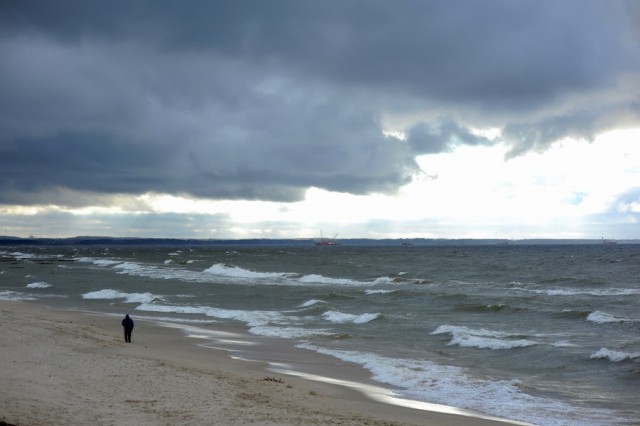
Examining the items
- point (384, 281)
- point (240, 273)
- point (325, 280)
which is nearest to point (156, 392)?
point (384, 281)

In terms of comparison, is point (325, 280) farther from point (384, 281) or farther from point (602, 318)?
point (602, 318)

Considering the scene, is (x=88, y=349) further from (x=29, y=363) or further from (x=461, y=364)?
(x=461, y=364)

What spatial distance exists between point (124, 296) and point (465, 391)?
120ft

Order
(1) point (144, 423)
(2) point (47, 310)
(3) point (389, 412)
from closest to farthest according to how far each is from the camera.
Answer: (1) point (144, 423) < (3) point (389, 412) < (2) point (47, 310)

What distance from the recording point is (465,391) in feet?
60.8

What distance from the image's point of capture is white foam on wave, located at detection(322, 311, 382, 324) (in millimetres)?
34753

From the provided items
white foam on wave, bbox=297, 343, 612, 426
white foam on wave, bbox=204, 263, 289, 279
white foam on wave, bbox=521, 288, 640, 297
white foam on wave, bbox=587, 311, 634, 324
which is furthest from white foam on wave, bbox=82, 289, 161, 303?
white foam on wave, bbox=521, 288, 640, 297

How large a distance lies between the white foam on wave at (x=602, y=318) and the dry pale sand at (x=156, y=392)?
2002 centimetres

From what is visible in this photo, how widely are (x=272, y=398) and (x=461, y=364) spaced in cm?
956

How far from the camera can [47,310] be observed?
127 ft

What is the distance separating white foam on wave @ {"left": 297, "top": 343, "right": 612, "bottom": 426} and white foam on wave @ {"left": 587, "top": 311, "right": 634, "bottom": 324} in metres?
14.7

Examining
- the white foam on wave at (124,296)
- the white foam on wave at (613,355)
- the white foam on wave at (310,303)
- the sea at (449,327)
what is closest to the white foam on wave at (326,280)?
the sea at (449,327)

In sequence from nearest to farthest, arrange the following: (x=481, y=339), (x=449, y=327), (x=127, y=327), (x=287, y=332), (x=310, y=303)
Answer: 1. (x=127, y=327)
2. (x=481, y=339)
3. (x=449, y=327)
4. (x=287, y=332)
5. (x=310, y=303)

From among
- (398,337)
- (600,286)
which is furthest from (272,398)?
(600,286)
